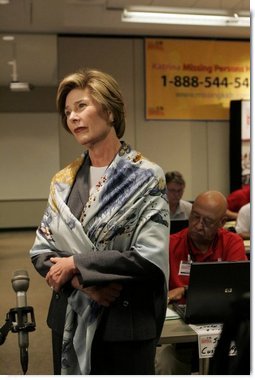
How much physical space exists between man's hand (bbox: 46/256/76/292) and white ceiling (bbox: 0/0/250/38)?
427 centimetres

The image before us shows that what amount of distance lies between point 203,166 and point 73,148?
2158 mm

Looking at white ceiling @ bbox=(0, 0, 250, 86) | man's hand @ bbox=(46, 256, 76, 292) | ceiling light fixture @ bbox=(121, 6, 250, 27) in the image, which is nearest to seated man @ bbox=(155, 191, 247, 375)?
man's hand @ bbox=(46, 256, 76, 292)

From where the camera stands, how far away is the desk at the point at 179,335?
1393 millimetres

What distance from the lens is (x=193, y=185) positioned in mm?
7059

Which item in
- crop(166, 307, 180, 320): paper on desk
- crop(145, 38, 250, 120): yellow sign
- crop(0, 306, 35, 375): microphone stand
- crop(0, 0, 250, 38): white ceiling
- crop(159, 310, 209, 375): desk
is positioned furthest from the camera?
crop(145, 38, 250, 120): yellow sign

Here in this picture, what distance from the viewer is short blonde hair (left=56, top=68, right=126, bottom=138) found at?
1.10m

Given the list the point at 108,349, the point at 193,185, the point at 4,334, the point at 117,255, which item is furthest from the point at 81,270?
the point at 193,185

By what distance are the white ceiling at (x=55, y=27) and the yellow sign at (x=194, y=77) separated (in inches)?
7.6

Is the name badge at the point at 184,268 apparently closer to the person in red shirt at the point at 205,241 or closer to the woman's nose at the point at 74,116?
the person in red shirt at the point at 205,241

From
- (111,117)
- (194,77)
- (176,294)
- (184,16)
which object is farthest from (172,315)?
(194,77)

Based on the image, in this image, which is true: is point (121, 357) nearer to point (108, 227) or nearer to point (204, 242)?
point (108, 227)

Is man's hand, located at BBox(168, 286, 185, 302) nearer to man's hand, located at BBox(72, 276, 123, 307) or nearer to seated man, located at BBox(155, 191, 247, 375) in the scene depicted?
seated man, located at BBox(155, 191, 247, 375)

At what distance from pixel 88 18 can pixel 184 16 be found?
1703 mm

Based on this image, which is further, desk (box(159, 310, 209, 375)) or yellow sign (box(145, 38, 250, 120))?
yellow sign (box(145, 38, 250, 120))
